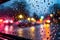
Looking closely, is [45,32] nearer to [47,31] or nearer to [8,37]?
[47,31]

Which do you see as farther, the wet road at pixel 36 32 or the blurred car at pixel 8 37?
the wet road at pixel 36 32

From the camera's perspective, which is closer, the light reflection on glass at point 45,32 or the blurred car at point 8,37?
the blurred car at point 8,37

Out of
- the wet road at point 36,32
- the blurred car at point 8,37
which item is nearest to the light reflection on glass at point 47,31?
the wet road at point 36,32

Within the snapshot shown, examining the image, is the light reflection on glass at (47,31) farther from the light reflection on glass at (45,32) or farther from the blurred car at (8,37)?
the blurred car at (8,37)

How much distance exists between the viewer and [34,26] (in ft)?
24.8

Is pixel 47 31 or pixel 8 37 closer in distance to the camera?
pixel 8 37

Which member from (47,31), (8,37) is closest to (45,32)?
(47,31)

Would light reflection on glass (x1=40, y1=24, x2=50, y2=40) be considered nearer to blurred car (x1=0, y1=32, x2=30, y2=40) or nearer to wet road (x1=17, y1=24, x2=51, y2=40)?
wet road (x1=17, y1=24, x2=51, y2=40)

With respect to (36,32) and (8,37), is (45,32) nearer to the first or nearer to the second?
(36,32)

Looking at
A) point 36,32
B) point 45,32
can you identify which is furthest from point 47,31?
point 36,32

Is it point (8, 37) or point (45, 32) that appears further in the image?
point (45, 32)

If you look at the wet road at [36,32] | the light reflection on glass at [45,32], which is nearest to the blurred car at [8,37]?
the wet road at [36,32]

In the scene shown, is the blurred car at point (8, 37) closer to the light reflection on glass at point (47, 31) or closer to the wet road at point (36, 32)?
the wet road at point (36, 32)

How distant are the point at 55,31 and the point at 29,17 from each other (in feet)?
1.33
